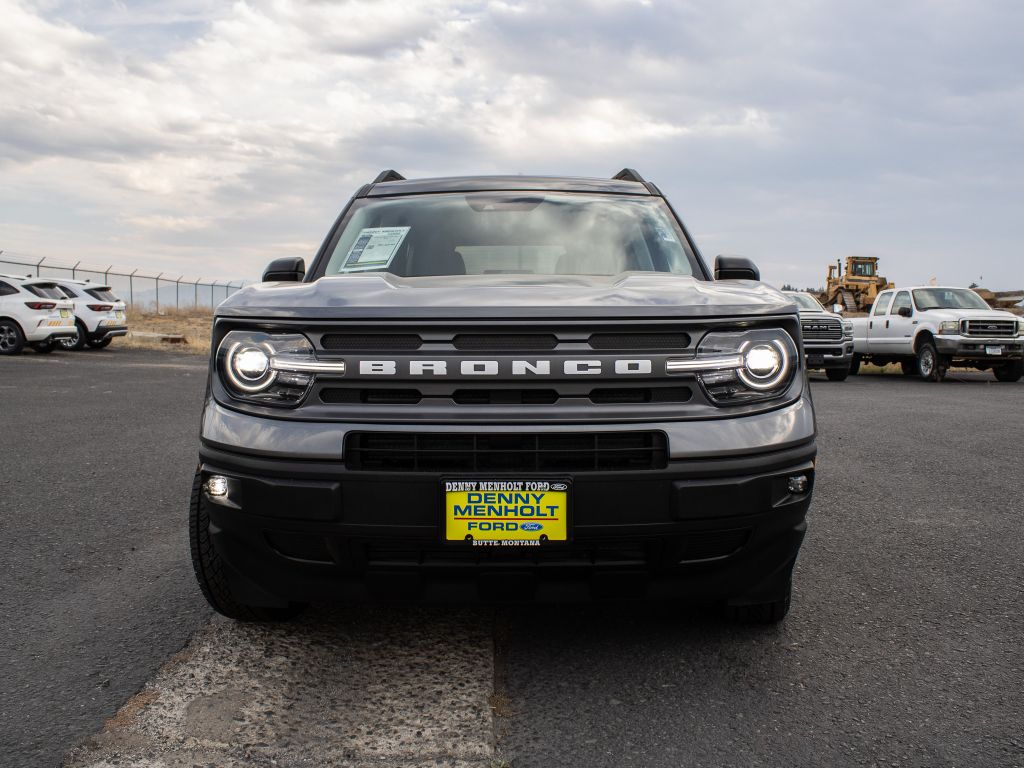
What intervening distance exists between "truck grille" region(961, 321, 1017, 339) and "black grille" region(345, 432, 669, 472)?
16.5 m

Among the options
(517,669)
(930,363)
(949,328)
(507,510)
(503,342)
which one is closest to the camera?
(507,510)

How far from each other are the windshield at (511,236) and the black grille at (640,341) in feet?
3.79

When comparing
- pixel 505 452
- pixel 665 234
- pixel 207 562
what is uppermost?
pixel 665 234

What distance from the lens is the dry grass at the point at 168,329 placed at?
82.9ft

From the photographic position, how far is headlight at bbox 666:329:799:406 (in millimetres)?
2621

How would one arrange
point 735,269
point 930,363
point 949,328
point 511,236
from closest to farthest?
point 735,269 → point 511,236 → point 949,328 → point 930,363

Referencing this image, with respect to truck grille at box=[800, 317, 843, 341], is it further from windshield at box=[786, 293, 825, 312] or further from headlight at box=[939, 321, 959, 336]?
headlight at box=[939, 321, 959, 336]

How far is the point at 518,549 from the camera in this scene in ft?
8.27

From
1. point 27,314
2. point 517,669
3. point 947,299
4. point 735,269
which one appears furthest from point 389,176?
point 27,314

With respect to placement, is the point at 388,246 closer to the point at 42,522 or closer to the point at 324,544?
the point at 324,544

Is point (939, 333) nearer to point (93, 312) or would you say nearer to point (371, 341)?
point (371, 341)

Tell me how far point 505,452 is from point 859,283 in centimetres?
3364

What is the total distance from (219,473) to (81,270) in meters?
41.2

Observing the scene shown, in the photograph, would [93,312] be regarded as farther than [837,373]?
Yes
